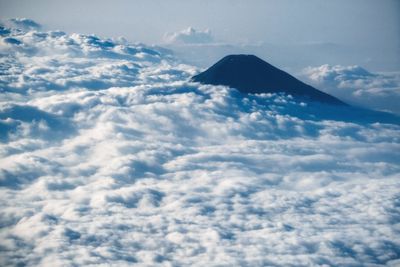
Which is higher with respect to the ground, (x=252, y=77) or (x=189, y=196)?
(x=252, y=77)

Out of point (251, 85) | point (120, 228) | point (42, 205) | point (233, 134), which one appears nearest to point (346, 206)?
point (120, 228)

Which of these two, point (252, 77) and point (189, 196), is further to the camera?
point (252, 77)

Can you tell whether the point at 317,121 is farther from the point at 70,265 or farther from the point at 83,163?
the point at 70,265

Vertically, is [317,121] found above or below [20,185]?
above

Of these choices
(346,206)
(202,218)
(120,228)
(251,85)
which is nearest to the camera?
(120,228)

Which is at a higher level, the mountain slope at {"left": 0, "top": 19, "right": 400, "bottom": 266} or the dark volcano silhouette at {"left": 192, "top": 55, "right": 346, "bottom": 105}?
the dark volcano silhouette at {"left": 192, "top": 55, "right": 346, "bottom": 105}

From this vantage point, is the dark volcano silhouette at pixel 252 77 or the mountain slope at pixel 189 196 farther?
the dark volcano silhouette at pixel 252 77

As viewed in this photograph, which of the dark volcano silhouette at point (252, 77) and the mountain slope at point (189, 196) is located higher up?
the dark volcano silhouette at point (252, 77)

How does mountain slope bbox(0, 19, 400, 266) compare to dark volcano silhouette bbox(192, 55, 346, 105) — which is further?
dark volcano silhouette bbox(192, 55, 346, 105)
